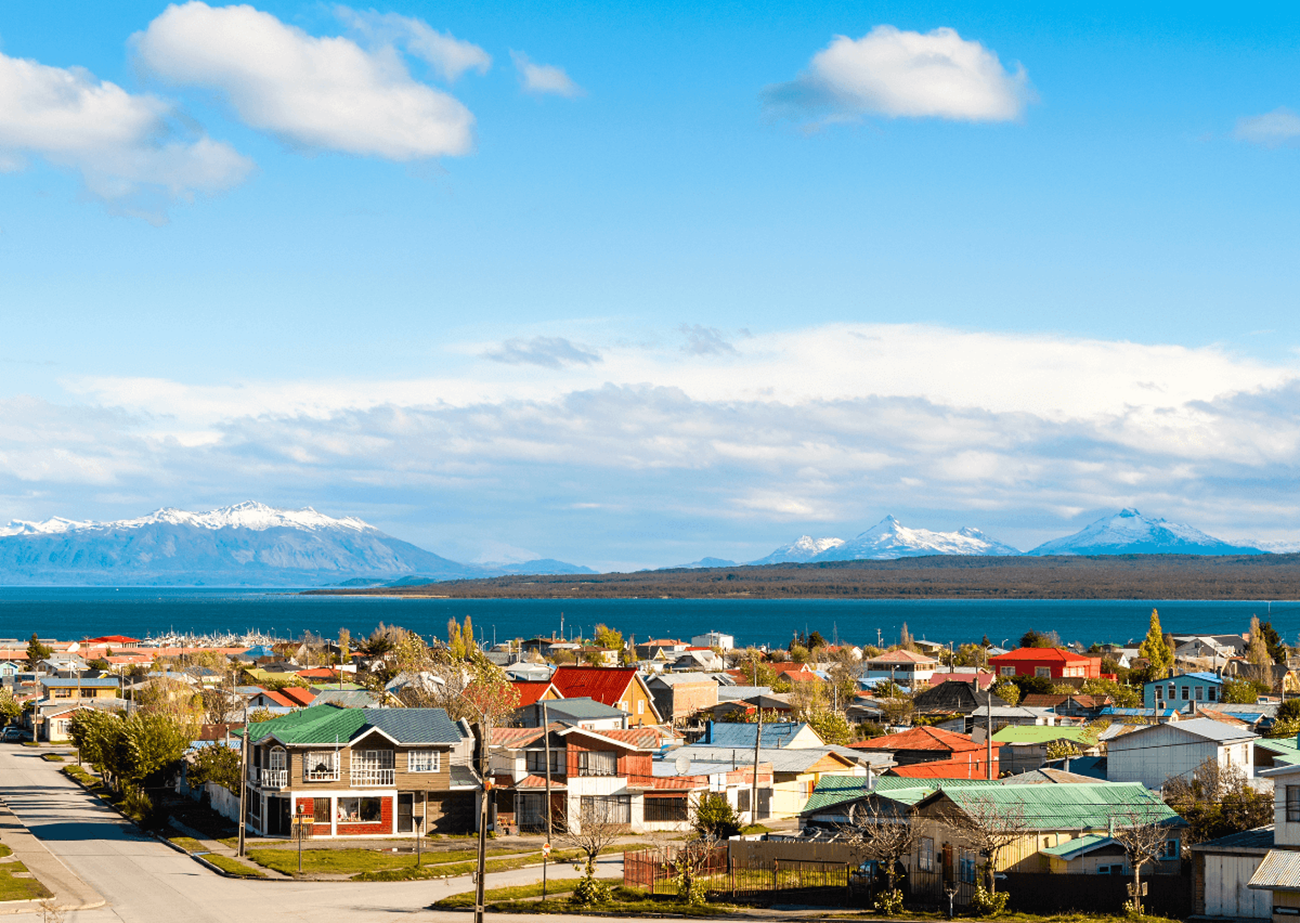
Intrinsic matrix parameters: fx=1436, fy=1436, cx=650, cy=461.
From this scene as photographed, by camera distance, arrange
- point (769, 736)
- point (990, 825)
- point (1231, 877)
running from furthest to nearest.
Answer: point (769, 736)
point (990, 825)
point (1231, 877)

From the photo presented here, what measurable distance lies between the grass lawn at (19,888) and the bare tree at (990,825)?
90.6ft

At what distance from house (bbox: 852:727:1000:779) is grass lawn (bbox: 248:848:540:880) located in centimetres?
2110

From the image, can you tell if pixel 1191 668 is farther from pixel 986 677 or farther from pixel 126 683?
pixel 126 683

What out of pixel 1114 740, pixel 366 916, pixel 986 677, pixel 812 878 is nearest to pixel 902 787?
pixel 812 878

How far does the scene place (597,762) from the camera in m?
60.7

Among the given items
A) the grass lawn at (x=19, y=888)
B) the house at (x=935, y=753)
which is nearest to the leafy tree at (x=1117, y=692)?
the house at (x=935, y=753)

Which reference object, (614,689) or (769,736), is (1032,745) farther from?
(614,689)

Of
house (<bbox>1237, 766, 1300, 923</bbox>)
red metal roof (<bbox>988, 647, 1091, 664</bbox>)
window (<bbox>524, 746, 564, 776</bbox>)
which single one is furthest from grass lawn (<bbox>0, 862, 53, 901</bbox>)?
red metal roof (<bbox>988, 647, 1091, 664</bbox>)

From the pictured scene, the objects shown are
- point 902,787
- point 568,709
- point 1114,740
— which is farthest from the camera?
point 568,709

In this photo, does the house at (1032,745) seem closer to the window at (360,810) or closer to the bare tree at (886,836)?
the bare tree at (886,836)

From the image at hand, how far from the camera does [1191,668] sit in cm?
14550

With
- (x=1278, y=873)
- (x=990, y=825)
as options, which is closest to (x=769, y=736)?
(x=990, y=825)

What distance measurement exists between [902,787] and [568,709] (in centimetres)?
2517

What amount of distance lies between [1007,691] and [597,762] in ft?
187
